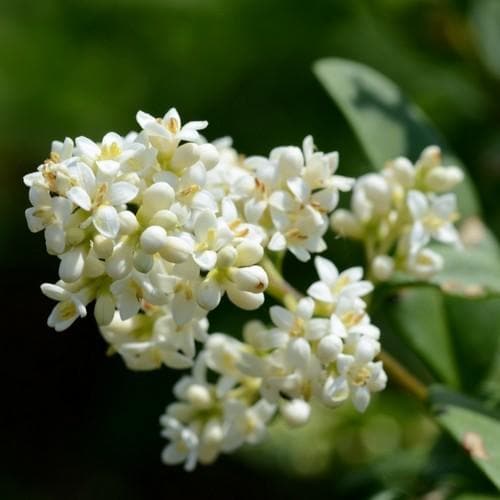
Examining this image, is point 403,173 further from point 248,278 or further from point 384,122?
point 248,278

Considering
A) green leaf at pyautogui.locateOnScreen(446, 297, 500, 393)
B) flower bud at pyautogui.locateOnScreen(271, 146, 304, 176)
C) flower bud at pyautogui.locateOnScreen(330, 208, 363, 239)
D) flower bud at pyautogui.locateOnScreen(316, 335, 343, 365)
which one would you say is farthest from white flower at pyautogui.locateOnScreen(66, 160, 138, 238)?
green leaf at pyautogui.locateOnScreen(446, 297, 500, 393)

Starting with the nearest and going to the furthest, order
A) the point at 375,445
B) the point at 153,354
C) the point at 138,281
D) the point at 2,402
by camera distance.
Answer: the point at 138,281
the point at 153,354
the point at 375,445
the point at 2,402

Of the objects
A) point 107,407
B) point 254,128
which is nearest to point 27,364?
point 107,407

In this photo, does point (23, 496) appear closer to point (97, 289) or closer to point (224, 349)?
point (224, 349)

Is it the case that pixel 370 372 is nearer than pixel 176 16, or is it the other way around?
pixel 370 372

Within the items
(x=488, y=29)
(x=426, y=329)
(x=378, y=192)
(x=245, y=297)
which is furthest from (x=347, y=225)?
(x=488, y=29)

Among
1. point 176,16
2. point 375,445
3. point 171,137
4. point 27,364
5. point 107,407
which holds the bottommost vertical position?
point 375,445
